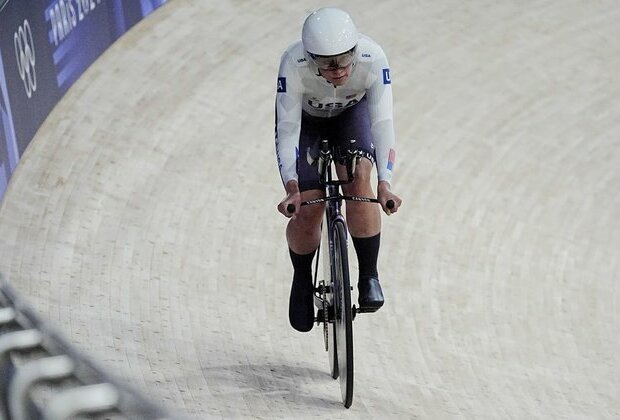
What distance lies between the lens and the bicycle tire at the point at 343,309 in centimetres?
379

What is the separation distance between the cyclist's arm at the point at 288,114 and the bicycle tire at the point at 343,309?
0.96 ft

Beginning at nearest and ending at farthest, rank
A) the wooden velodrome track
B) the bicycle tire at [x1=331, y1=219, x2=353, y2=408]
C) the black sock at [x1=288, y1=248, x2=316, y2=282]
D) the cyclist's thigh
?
the bicycle tire at [x1=331, y1=219, x2=353, y2=408], the cyclist's thigh, the black sock at [x1=288, y1=248, x2=316, y2=282], the wooden velodrome track

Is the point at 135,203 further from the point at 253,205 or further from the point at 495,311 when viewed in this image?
the point at 495,311

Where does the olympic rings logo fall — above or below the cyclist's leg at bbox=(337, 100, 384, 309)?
above

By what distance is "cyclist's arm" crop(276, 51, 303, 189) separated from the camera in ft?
12.5

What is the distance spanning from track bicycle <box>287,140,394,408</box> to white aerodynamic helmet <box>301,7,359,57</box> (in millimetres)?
422

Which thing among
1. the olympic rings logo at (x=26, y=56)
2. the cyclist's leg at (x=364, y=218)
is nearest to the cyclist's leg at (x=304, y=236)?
the cyclist's leg at (x=364, y=218)

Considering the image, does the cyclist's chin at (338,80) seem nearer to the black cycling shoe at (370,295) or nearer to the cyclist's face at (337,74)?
the cyclist's face at (337,74)

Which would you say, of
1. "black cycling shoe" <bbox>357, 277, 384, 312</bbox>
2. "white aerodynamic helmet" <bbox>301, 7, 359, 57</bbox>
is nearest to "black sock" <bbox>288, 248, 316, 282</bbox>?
"black cycling shoe" <bbox>357, 277, 384, 312</bbox>

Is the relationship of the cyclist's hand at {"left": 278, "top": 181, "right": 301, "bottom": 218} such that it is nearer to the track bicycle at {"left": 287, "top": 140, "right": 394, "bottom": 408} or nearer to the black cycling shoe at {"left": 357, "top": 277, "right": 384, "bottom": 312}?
the track bicycle at {"left": 287, "top": 140, "right": 394, "bottom": 408}

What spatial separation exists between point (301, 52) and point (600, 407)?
2.01m

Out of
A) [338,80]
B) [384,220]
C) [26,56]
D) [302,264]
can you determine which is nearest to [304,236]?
[302,264]

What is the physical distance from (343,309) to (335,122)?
2.26ft

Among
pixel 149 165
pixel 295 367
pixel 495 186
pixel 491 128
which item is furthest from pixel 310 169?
pixel 491 128
